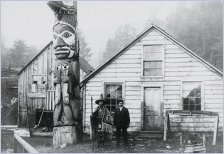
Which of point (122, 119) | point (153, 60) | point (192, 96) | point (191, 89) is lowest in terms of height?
point (122, 119)

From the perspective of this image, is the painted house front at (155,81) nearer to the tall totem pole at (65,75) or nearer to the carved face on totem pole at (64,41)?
the tall totem pole at (65,75)

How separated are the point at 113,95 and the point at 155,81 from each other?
1.76m

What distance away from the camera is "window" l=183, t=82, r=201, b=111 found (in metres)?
12.0

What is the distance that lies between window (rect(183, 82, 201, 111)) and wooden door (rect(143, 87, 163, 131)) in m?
1.03

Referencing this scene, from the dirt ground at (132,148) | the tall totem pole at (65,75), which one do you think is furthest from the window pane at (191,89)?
the tall totem pole at (65,75)

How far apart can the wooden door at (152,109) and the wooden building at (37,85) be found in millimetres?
6383

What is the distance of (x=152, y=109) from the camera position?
40.7 feet

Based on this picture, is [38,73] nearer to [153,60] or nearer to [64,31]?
[153,60]

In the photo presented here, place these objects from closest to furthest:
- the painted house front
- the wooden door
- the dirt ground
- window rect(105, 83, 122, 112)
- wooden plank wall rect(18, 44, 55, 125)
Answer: the dirt ground, the painted house front, the wooden door, window rect(105, 83, 122, 112), wooden plank wall rect(18, 44, 55, 125)

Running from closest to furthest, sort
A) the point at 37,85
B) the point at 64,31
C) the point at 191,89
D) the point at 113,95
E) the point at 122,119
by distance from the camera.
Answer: the point at 122,119
the point at 64,31
the point at 191,89
the point at 113,95
the point at 37,85

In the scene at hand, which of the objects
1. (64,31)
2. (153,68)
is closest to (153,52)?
(153,68)

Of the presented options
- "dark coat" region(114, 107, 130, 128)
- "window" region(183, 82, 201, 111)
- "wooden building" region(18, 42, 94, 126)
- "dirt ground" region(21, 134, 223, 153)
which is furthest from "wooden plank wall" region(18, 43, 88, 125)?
"dark coat" region(114, 107, 130, 128)

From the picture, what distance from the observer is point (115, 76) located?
12.6 metres

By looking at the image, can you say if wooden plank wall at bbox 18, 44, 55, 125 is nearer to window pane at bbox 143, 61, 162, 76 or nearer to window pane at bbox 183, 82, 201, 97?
window pane at bbox 143, 61, 162, 76
